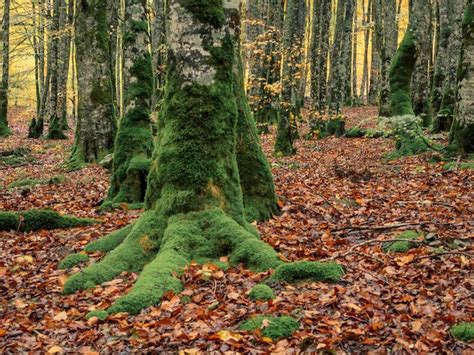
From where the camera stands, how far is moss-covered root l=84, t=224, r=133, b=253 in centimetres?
684

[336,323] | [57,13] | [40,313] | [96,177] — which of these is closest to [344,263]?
[336,323]

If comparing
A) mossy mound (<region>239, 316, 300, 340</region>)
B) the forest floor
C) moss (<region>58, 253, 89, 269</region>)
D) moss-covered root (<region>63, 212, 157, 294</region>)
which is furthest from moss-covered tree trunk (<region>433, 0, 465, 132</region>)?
mossy mound (<region>239, 316, 300, 340</region>)

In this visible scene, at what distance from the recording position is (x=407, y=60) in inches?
578

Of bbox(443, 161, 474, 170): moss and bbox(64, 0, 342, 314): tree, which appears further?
bbox(443, 161, 474, 170): moss

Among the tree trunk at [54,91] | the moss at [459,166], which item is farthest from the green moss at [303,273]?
the tree trunk at [54,91]

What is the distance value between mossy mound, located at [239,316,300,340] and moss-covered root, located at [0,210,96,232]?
5.27 metres

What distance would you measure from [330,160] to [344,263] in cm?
944

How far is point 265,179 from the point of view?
8039mm

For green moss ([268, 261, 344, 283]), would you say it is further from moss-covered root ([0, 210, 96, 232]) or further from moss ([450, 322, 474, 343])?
moss-covered root ([0, 210, 96, 232])

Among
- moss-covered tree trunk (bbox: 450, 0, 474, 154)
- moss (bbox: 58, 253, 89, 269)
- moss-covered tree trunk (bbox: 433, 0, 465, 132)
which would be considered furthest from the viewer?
moss-covered tree trunk (bbox: 433, 0, 465, 132)

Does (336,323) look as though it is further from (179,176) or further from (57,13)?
(57,13)

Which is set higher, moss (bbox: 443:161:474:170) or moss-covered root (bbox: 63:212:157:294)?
moss (bbox: 443:161:474:170)

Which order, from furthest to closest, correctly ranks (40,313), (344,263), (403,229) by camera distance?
(403,229) → (344,263) → (40,313)

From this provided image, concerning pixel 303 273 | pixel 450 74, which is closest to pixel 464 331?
pixel 303 273
